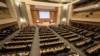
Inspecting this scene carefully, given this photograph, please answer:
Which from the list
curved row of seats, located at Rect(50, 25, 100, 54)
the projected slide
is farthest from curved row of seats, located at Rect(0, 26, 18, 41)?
the projected slide

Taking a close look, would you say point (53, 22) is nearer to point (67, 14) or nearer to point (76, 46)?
point (67, 14)

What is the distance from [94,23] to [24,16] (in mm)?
10243

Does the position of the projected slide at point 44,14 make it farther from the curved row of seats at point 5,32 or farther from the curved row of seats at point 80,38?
the curved row of seats at point 80,38

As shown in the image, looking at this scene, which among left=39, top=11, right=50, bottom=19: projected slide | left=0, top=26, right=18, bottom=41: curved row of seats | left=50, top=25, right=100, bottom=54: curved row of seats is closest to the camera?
left=50, top=25, right=100, bottom=54: curved row of seats

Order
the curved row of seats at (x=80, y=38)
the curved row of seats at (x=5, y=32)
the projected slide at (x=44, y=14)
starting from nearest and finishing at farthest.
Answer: the curved row of seats at (x=80, y=38) → the curved row of seats at (x=5, y=32) → the projected slide at (x=44, y=14)

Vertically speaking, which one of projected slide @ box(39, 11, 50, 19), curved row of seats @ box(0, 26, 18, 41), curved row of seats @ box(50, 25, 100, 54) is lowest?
curved row of seats @ box(50, 25, 100, 54)

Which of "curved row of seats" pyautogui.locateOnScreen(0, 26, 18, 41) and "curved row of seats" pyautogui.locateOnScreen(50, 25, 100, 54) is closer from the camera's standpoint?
"curved row of seats" pyautogui.locateOnScreen(50, 25, 100, 54)

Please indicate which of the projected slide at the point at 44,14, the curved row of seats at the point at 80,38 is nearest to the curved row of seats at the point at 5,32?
the curved row of seats at the point at 80,38

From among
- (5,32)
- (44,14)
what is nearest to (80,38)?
(5,32)

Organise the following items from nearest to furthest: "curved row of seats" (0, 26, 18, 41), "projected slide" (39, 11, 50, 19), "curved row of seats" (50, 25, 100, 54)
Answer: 1. "curved row of seats" (50, 25, 100, 54)
2. "curved row of seats" (0, 26, 18, 41)
3. "projected slide" (39, 11, 50, 19)

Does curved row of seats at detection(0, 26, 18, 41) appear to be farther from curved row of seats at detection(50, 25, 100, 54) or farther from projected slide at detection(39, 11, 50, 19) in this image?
projected slide at detection(39, 11, 50, 19)

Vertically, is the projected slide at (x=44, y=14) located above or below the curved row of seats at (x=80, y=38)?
above

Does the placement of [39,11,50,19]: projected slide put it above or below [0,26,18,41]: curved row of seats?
above

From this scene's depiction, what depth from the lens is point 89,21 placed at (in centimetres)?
1088
